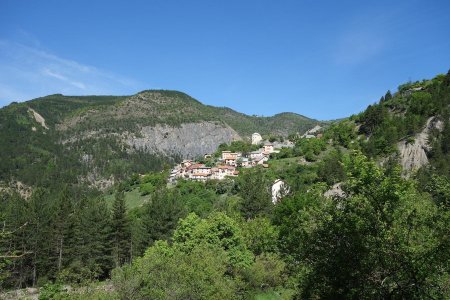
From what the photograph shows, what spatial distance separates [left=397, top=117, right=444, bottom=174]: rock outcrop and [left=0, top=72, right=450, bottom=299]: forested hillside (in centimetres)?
33

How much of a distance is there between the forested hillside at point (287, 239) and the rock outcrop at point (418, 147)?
1.07 ft

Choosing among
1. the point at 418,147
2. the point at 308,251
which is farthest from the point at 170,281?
the point at 418,147

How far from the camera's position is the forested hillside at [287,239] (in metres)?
12.5

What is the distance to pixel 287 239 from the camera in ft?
78.0

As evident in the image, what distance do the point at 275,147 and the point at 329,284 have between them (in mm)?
170126

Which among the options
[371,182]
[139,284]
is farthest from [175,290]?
[371,182]

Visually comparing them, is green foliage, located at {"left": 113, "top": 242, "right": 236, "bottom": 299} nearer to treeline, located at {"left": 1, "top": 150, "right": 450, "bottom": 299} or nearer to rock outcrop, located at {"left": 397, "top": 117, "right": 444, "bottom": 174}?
treeline, located at {"left": 1, "top": 150, "right": 450, "bottom": 299}

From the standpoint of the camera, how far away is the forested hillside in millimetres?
12455

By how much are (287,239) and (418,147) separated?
268ft

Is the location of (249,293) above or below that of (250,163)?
below

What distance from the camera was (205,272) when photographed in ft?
87.8

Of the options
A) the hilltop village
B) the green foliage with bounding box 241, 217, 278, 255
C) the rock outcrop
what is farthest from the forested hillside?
the hilltop village

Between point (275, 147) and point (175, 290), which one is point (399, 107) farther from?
point (175, 290)

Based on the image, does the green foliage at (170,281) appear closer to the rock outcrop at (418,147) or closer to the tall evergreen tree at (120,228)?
the tall evergreen tree at (120,228)
